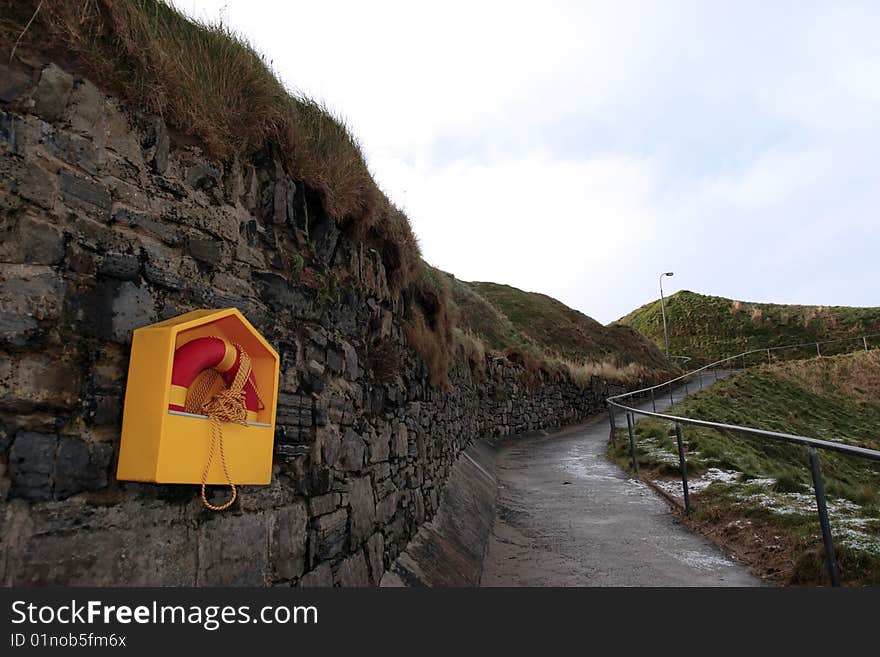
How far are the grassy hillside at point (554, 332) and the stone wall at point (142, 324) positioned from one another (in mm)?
19599

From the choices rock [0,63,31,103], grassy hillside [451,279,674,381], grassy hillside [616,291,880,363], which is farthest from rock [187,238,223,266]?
grassy hillside [616,291,880,363]

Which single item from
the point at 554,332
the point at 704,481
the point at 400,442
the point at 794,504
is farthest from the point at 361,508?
the point at 554,332

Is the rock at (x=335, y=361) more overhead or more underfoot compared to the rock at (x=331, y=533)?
more overhead

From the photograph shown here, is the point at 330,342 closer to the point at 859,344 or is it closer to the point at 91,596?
the point at 91,596

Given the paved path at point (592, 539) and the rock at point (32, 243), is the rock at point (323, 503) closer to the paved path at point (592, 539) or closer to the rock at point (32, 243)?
the rock at point (32, 243)

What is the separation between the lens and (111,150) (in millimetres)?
2396

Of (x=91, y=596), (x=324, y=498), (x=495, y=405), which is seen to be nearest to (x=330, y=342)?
(x=324, y=498)

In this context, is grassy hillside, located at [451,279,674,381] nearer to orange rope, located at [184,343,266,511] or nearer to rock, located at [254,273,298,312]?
rock, located at [254,273,298,312]

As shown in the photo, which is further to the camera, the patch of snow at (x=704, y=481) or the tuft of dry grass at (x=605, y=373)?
the tuft of dry grass at (x=605, y=373)

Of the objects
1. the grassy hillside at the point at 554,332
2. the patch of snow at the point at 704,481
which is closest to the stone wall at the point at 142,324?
the patch of snow at the point at 704,481

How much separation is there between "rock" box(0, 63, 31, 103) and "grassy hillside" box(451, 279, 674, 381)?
21.2 m

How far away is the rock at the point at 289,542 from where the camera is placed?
9.27 feet

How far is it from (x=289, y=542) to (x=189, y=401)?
3.47 ft

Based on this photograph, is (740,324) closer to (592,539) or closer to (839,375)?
(839,375)
